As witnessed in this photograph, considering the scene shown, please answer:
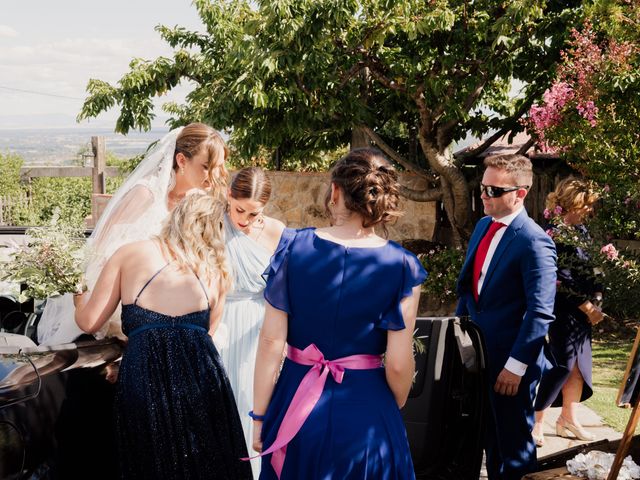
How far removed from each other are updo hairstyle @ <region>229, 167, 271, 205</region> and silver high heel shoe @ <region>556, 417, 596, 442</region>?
2842 mm

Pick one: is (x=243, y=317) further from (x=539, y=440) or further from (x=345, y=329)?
(x=539, y=440)

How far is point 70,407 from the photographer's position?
10.3ft

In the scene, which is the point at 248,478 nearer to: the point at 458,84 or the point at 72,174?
the point at 458,84

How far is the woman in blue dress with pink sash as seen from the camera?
275 centimetres

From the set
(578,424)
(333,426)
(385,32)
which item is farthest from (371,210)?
(385,32)

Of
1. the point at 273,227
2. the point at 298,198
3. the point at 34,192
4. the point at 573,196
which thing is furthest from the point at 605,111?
the point at 34,192

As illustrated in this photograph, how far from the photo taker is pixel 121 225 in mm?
3986

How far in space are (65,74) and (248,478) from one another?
549 ft

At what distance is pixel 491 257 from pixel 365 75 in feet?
25.1

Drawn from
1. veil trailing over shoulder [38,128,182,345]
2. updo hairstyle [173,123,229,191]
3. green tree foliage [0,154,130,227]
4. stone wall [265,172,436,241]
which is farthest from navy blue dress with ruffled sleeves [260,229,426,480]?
green tree foliage [0,154,130,227]

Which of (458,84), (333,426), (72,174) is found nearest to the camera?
(333,426)

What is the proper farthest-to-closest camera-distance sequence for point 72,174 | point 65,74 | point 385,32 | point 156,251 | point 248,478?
point 65,74 < point 72,174 < point 385,32 < point 248,478 < point 156,251

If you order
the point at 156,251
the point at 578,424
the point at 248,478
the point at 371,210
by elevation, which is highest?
the point at 371,210

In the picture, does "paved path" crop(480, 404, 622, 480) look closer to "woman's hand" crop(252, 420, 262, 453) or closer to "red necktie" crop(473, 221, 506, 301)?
"red necktie" crop(473, 221, 506, 301)
